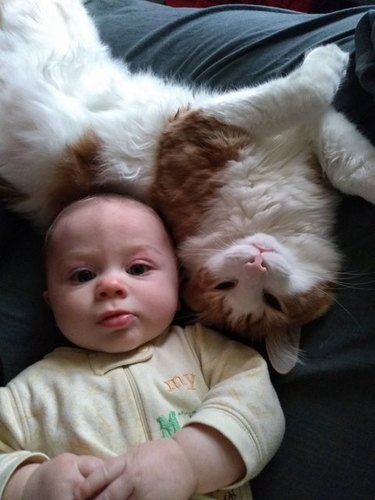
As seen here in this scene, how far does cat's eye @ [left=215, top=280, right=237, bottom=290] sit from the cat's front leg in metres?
0.39

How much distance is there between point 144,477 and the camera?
0.98 m

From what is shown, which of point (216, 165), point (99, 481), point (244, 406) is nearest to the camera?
point (99, 481)

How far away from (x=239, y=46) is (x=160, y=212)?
550 millimetres

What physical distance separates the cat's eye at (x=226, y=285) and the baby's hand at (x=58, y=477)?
1.73 ft

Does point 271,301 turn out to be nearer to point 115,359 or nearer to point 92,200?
point 115,359

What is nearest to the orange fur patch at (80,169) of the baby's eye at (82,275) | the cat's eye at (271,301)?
the baby's eye at (82,275)

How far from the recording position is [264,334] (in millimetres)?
1380

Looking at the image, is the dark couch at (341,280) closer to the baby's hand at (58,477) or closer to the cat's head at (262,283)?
the cat's head at (262,283)

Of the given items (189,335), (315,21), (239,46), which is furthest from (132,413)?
(315,21)

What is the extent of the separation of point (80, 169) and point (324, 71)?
68cm

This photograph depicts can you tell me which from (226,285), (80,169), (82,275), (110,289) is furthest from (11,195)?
(226,285)

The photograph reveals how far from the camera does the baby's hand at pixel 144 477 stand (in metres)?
0.97

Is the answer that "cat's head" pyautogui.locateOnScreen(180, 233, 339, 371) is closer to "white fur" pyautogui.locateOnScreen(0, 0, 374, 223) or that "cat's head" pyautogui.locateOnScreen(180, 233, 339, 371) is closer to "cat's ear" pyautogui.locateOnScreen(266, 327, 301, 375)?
"cat's ear" pyautogui.locateOnScreen(266, 327, 301, 375)

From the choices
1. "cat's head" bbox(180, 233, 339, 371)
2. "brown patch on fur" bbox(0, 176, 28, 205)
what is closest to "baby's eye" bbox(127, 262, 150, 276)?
"cat's head" bbox(180, 233, 339, 371)
